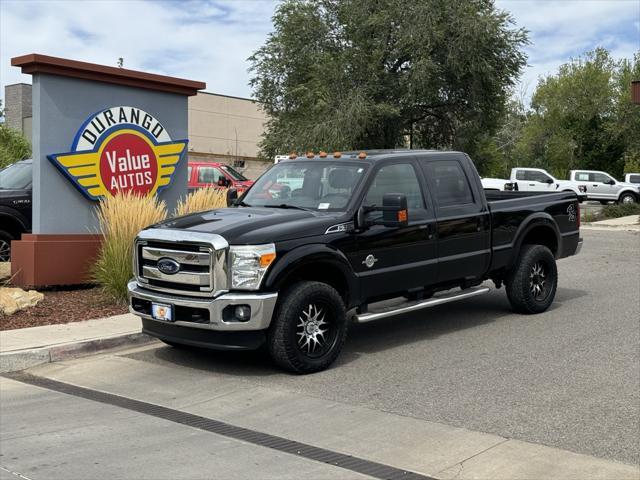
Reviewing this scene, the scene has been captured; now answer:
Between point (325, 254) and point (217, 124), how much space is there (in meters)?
52.1

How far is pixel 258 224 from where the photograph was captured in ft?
24.0

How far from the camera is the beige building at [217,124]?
53781 mm

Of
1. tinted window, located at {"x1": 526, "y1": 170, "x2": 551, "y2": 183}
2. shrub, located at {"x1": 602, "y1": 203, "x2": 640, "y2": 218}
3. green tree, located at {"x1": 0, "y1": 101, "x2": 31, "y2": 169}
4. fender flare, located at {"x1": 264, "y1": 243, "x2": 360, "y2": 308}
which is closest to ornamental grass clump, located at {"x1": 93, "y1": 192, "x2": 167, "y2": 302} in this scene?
fender flare, located at {"x1": 264, "y1": 243, "x2": 360, "y2": 308}

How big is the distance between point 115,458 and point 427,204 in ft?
15.6

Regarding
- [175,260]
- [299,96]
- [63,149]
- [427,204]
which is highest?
[299,96]

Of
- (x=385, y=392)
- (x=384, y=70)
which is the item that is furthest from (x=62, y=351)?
(x=384, y=70)

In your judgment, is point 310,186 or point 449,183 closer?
point 310,186

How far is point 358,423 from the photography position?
5902 millimetres

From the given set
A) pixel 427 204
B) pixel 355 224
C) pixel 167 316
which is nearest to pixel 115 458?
pixel 167 316

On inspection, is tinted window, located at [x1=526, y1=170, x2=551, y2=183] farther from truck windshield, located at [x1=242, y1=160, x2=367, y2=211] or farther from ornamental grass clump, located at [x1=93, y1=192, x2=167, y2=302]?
truck windshield, located at [x1=242, y1=160, x2=367, y2=211]

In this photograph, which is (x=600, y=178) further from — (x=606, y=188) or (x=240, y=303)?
(x=240, y=303)

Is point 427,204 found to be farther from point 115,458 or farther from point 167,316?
point 115,458

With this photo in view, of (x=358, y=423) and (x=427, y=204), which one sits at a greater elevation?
(x=427, y=204)

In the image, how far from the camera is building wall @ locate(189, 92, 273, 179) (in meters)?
56.3
